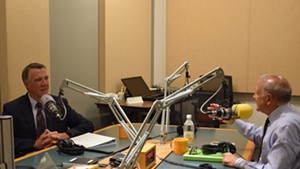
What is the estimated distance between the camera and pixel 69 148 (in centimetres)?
226

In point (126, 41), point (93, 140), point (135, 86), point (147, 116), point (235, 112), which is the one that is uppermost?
point (126, 41)

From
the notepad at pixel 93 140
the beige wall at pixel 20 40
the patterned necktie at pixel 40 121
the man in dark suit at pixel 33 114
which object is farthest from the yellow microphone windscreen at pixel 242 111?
the beige wall at pixel 20 40

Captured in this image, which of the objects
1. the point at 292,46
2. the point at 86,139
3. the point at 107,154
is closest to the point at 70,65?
the point at 86,139

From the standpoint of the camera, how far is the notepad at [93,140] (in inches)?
96.6

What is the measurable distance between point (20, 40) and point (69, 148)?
4.44 ft

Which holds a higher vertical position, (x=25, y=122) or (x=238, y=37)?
(x=238, y=37)

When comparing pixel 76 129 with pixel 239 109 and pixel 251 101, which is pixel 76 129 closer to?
pixel 239 109

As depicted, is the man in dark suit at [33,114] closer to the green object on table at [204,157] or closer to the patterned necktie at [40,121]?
the patterned necktie at [40,121]

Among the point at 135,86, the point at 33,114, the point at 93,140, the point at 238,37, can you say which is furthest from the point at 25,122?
the point at 238,37

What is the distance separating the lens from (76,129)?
2.78 m

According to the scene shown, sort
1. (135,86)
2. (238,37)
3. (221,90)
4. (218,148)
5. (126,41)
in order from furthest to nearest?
1. (238,37)
2. (126,41)
3. (135,86)
4. (221,90)
5. (218,148)

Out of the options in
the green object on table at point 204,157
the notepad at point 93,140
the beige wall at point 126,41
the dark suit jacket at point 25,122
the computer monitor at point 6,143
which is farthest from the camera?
the beige wall at point 126,41

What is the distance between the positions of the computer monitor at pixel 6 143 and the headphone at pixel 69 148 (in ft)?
4.75

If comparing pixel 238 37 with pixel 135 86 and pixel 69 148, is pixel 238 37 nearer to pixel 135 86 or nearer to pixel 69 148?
pixel 135 86
